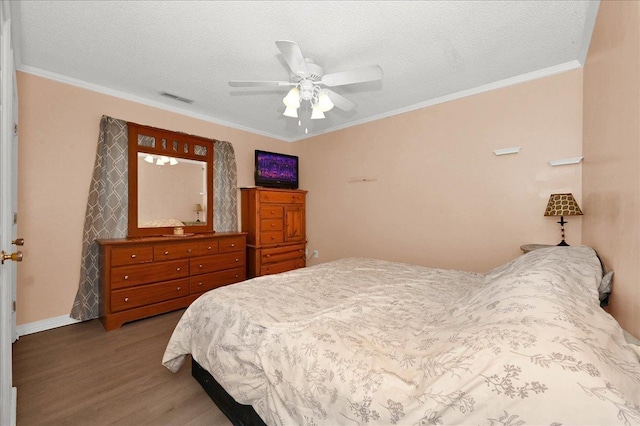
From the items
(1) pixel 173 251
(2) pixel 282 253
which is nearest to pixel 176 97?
(1) pixel 173 251

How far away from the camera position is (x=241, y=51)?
7.47 feet

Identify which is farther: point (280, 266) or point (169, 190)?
point (280, 266)

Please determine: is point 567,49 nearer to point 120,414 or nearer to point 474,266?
point 474,266

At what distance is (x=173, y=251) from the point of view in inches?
122

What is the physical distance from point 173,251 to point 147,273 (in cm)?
34

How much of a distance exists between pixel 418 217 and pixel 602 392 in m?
2.90

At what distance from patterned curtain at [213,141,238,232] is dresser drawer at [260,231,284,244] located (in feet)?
1.61

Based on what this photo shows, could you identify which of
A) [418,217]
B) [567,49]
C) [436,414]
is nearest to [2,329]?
[436,414]

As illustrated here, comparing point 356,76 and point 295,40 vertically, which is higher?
point 295,40

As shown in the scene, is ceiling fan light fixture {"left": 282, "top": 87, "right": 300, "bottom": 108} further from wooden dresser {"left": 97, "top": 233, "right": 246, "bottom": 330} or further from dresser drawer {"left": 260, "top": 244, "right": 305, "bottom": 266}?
dresser drawer {"left": 260, "top": 244, "right": 305, "bottom": 266}

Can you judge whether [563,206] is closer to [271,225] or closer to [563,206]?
[563,206]

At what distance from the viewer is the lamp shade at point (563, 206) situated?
2205mm

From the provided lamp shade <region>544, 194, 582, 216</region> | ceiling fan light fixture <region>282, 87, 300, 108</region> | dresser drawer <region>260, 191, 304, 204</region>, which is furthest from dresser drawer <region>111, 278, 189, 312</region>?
lamp shade <region>544, 194, 582, 216</region>

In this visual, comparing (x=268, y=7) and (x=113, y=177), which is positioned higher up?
(x=268, y=7)
